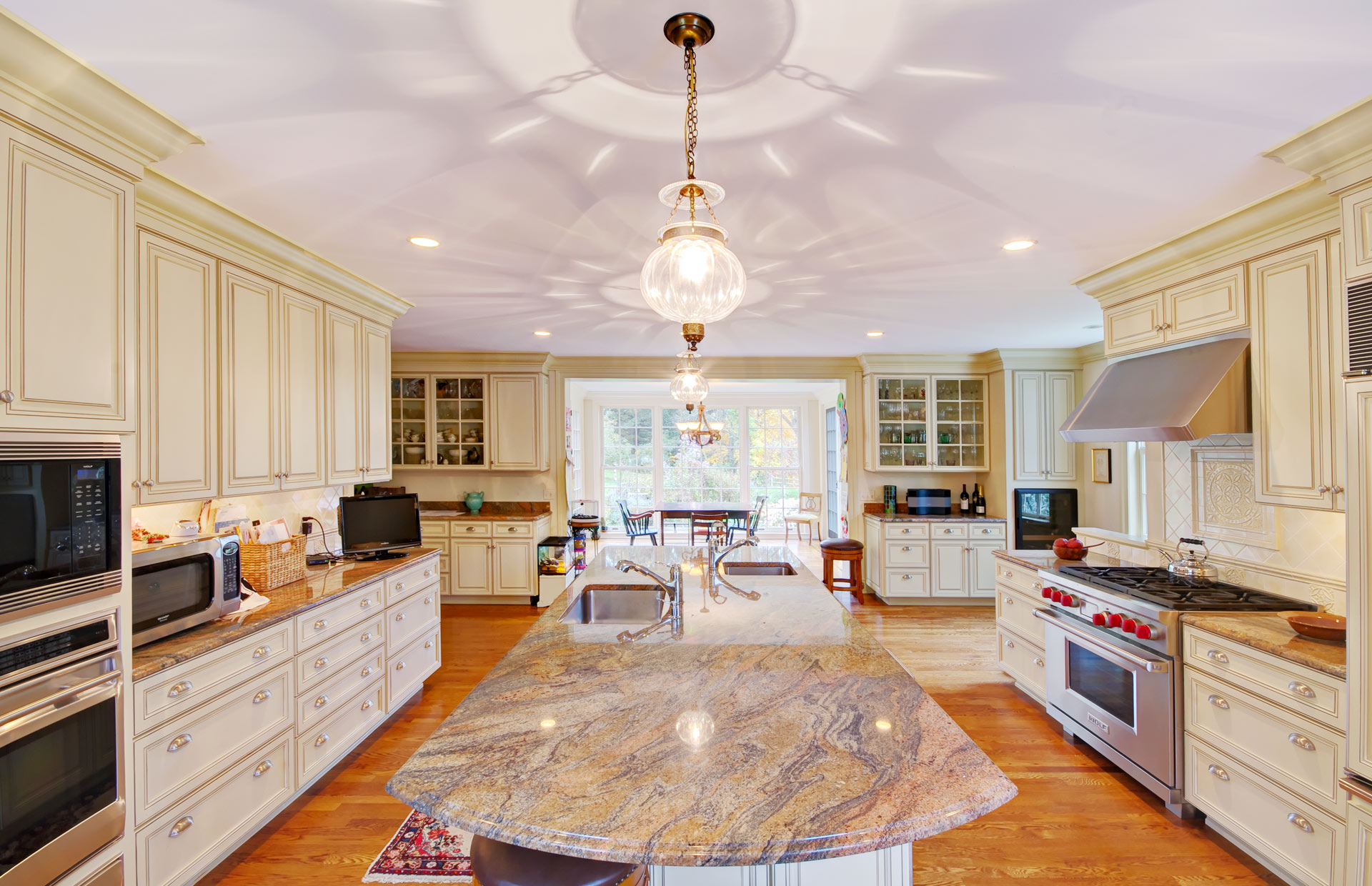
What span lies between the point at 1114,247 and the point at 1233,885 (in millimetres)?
2539

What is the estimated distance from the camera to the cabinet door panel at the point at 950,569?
5.65 meters

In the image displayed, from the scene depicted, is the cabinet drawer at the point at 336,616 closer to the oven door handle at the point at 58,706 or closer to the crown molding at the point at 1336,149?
the oven door handle at the point at 58,706

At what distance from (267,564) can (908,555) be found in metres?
4.99

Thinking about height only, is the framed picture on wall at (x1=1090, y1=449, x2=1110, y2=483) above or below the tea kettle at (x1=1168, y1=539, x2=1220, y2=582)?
above

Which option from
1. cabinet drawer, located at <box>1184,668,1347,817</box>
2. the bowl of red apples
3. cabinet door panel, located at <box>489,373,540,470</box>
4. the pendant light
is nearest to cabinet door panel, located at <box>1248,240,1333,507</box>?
cabinet drawer, located at <box>1184,668,1347,817</box>

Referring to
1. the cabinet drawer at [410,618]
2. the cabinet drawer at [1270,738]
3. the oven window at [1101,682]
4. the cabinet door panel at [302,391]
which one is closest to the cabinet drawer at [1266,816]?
the cabinet drawer at [1270,738]

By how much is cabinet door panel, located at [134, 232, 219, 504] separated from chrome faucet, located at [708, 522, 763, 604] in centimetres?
209

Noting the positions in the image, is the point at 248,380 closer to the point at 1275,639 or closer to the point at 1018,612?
the point at 1275,639

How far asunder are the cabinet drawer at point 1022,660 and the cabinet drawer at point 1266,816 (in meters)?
0.93

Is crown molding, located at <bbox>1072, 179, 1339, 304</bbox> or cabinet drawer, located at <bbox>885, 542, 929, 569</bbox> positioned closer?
crown molding, located at <bbox>1072, 179, 1339, 304</bbox>

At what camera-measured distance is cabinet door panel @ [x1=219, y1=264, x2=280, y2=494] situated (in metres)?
2.48

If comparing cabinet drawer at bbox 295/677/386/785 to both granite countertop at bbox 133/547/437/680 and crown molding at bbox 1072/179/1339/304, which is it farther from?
crown molding at bbox 1072/179/1339/304

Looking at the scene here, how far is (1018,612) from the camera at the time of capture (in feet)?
12.1

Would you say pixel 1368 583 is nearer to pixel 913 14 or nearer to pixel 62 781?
pixel 913 14
